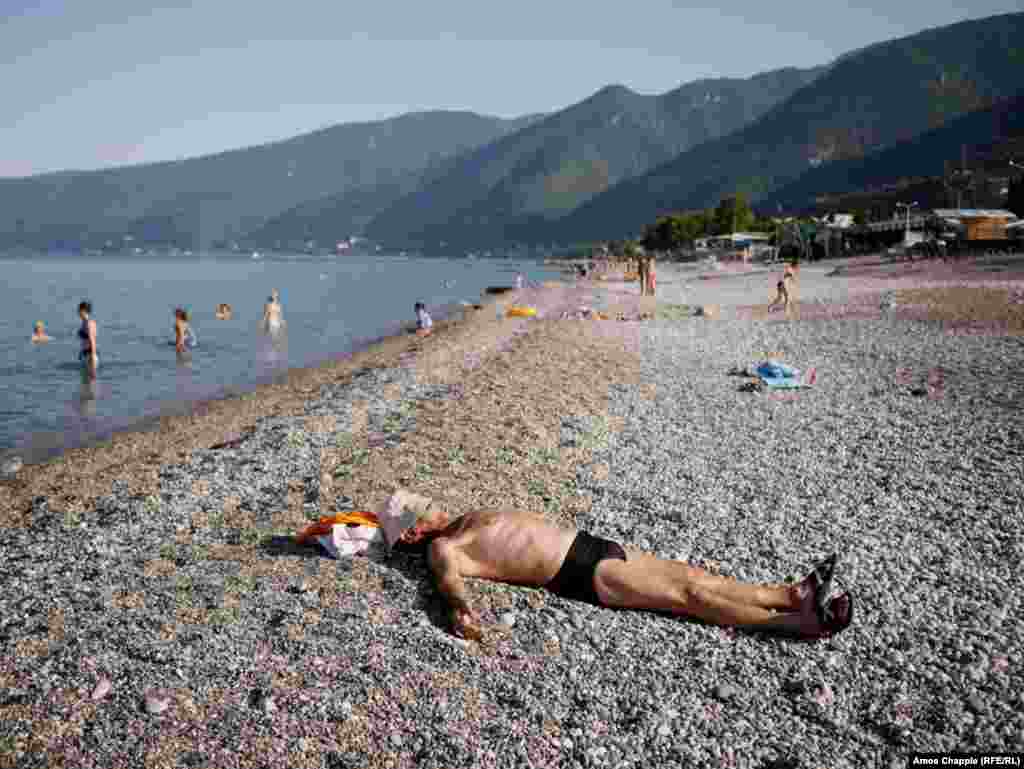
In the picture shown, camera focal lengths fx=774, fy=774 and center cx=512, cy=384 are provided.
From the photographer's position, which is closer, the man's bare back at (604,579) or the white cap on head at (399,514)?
the man's bare back at (604,579)

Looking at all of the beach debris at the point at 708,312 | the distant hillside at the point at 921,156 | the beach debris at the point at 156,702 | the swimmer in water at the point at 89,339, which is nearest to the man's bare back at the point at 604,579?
the beach debris at the point at 156,702

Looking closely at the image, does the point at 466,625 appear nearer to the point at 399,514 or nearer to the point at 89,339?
the point at 399,514

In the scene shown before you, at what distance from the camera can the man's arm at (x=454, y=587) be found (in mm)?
5004

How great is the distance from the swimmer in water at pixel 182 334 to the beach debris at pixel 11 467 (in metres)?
15.2

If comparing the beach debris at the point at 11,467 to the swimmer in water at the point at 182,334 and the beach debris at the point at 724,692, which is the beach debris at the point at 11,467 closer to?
the beach debris at the point at 724,692

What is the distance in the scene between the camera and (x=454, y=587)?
207 inches

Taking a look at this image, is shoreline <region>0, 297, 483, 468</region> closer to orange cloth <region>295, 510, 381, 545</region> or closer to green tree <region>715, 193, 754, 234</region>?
orange cloth <region>295, 510, 381, 545</region>

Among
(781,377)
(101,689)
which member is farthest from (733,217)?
(101,689)

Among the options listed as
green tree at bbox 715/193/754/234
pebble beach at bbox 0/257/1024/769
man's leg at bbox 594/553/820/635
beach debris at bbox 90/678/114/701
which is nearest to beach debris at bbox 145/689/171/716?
pebble beach at bbox 0/257/1024/769

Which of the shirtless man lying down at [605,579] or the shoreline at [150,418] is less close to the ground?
the shirtless man lying down at [605,579]

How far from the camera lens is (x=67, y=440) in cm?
1466

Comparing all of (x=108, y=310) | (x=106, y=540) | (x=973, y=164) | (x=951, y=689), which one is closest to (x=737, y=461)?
(x=951, y=689)

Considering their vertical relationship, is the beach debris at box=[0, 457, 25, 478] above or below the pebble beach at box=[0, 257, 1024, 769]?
below

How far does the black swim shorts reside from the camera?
213 inches
